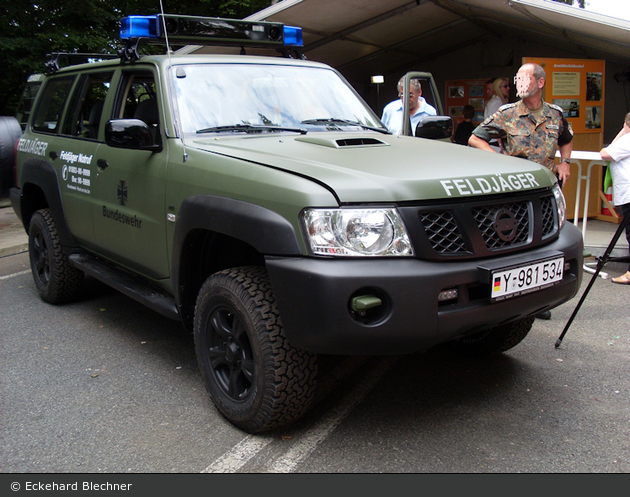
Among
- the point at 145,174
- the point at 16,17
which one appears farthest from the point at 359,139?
the point at 16,17

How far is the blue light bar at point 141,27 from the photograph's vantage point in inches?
162

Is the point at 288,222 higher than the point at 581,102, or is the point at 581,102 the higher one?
the point at 581,102

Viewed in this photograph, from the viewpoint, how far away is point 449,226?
2830mm

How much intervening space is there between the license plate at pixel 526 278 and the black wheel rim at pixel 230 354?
4.00ft

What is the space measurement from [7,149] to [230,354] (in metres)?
8.15

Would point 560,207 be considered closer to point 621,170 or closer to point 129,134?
point 129,134

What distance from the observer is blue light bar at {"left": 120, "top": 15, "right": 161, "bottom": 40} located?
162 inches

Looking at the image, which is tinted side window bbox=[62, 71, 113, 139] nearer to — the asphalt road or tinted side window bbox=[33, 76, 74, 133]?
tinted side window bbox=[33, 76, 74, 133]

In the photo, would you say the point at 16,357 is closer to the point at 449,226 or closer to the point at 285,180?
the point at 285,180

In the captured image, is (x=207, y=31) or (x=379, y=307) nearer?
(x=379, y=307)

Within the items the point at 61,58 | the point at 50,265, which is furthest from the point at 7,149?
the point at 50,265

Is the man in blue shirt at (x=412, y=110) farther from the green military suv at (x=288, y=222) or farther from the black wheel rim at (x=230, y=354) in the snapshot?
the black wheel rim at (x=230, y=354)

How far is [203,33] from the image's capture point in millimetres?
4375

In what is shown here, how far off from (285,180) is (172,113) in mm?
1234
